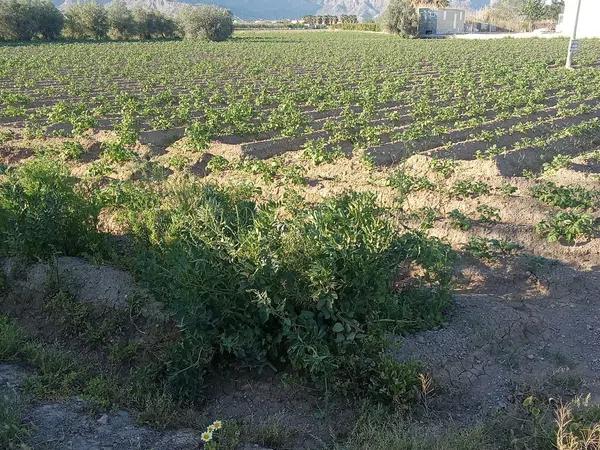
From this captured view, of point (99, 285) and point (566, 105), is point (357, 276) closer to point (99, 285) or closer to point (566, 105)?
point (99, 285)

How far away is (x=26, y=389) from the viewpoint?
432cm

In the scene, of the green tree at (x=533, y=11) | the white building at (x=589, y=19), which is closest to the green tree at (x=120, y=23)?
the white building at (x=589, y=19)

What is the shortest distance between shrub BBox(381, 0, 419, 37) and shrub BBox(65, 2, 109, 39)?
27724mm

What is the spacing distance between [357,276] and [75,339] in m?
2.89

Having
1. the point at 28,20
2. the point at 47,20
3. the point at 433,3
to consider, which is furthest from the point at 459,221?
the point at 433,3

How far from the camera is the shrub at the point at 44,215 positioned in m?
6.05

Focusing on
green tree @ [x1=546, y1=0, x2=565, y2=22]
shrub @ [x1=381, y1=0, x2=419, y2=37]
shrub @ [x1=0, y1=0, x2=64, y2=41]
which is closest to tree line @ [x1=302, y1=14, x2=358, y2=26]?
green tree @ [x1=546, y1=0, x2=565, y2=22]

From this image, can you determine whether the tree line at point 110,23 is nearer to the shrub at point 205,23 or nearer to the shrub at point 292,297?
the shrub at point 205,23

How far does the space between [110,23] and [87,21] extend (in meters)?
2.05

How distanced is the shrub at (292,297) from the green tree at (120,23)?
175 feet

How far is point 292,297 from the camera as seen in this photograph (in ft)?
14.5

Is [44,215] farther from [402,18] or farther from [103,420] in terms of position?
[402,18]

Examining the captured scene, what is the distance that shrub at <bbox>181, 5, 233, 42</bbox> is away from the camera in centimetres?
5069

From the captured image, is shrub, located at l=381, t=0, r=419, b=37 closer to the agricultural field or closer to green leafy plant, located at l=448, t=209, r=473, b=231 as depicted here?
the agricultural field
